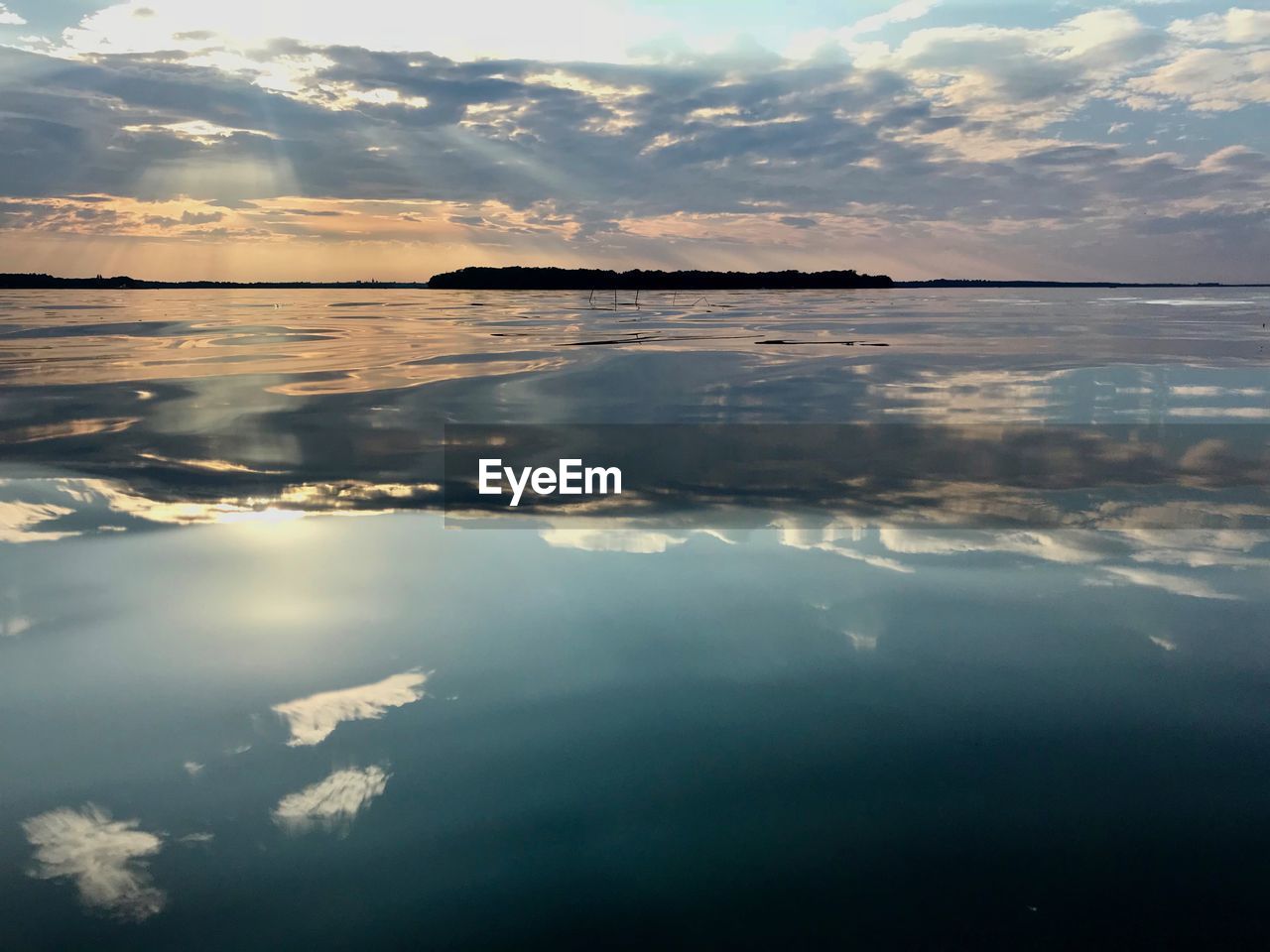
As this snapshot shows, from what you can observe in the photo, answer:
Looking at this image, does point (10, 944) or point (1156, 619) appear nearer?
point (10, 944)

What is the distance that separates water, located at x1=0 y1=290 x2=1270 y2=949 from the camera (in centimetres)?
404

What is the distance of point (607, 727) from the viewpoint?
5523 mm

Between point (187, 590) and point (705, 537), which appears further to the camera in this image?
point (705, 537)

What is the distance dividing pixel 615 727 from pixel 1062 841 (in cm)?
246

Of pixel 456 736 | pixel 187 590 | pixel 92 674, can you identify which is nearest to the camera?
pixel 456 736

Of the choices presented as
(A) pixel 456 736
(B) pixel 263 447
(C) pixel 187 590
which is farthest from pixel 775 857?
(B) pixel 263 447

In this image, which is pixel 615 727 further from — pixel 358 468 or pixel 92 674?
pixel 358 468

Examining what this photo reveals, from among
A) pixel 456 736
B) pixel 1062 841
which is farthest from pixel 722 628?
pixel 1062 841

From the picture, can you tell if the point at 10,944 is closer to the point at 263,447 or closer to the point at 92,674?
the point at 92,674

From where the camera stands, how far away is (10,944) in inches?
151

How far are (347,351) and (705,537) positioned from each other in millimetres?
26331

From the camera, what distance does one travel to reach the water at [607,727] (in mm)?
4043

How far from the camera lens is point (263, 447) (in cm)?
1433

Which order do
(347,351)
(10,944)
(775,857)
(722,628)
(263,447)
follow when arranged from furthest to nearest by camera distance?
(347,351) < (263,447) < (722,628) < (775,857) < (10,944)
